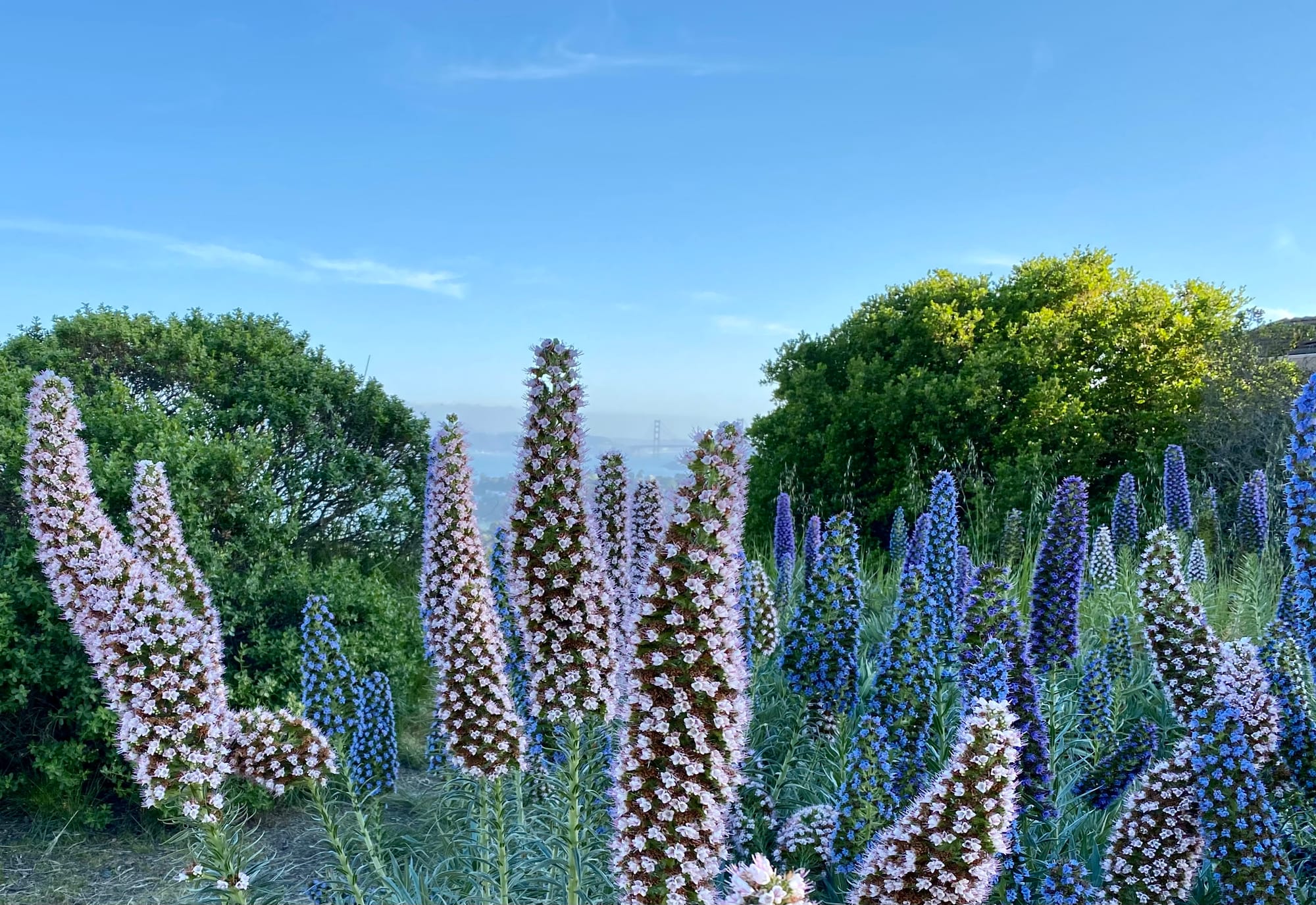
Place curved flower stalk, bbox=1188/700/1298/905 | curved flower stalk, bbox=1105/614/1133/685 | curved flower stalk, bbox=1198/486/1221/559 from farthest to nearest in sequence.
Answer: curved flower stalk, bbox=1198/486/1221/559 → curved flower stalk, bbox=1105/614/1133/685 → curved flower stalk, bbox=1188/700/1298/905

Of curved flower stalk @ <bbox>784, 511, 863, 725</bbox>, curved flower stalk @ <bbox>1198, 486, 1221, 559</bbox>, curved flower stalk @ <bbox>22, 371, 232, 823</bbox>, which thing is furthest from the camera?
curved flower stalk @ <bbox>1198, 486, 1221, 559</bbox>

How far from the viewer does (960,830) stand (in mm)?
2246

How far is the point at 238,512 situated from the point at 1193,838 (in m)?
9.28

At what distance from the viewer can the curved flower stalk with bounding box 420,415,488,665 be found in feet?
13.4

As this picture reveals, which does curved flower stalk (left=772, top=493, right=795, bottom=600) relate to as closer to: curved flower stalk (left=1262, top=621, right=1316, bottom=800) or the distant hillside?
curved flower stalk (left=1262, top=621, right=1316, bottom=800)

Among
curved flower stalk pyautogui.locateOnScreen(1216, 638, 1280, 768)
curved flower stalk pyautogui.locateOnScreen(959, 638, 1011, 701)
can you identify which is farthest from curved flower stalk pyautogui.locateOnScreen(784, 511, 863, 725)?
curved flower stalk pyautogui.locateOnScreen(1216, 638, 1280, 768)

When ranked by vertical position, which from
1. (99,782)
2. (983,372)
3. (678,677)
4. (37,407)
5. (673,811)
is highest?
(983,372)

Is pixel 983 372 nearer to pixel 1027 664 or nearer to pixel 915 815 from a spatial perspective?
pixel 1027 664

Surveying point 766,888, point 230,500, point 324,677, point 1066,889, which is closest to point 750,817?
point 1066,889

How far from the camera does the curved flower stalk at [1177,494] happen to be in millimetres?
10430

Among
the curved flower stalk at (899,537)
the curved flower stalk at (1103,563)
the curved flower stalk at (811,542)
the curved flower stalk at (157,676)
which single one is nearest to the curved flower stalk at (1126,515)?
the curved flower stalk at (1103,563)

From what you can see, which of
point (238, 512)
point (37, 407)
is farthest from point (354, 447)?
point (37, 407)

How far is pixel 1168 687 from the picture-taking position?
155 inches

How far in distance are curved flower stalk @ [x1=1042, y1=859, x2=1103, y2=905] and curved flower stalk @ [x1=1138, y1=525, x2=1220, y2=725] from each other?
1.05 m
